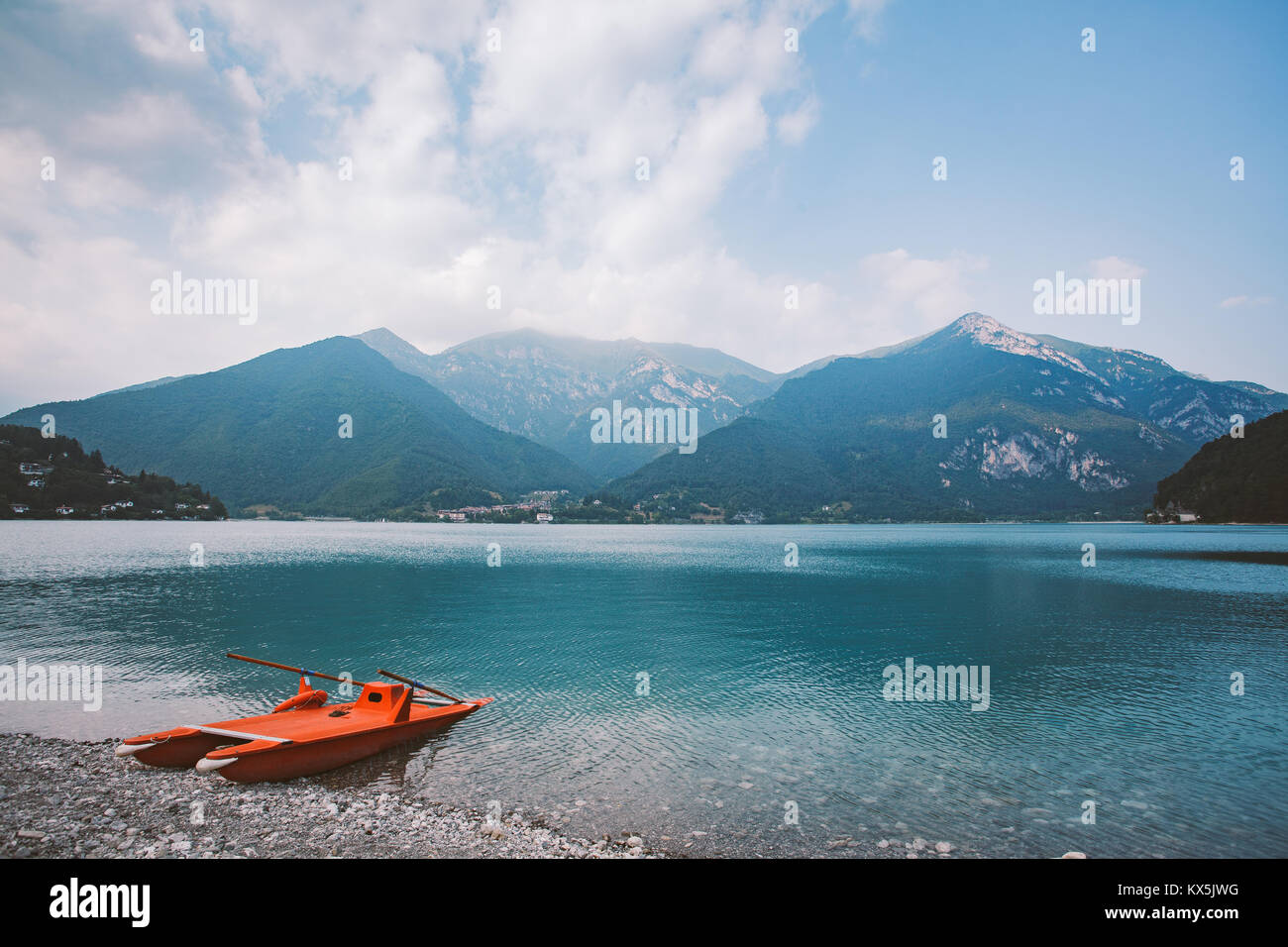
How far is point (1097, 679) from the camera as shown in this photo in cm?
2642

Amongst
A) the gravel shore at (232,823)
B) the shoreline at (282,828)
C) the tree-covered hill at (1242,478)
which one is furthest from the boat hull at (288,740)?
the tree-covered hill at (1242,478)

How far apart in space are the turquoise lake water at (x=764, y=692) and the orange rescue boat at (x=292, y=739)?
71 centimetres

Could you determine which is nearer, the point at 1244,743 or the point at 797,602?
the point at 1244,743

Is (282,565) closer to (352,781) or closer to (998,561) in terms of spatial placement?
(352,781)

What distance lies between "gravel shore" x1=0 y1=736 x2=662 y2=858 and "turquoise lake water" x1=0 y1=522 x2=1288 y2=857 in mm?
1116

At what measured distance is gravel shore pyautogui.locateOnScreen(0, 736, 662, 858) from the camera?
1109 cm

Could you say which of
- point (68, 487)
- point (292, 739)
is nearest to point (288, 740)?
point (292, 739)

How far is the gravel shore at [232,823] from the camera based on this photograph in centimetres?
1109

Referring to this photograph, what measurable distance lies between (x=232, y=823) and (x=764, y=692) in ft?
59.3

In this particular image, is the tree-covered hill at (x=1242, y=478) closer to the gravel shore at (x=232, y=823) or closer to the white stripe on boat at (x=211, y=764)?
the gravel shore at (x=232, y=823)

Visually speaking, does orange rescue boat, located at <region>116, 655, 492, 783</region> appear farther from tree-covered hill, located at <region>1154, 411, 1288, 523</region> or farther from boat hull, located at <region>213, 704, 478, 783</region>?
tree-covered hill, located at <region>1154, 411, 1288, 523</region>

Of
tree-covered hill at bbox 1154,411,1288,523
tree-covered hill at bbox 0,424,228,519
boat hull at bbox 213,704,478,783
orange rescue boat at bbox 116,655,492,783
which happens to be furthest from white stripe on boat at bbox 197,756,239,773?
tree-covered hill at bbox 0,424,228,519

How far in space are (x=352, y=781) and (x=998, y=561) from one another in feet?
314
